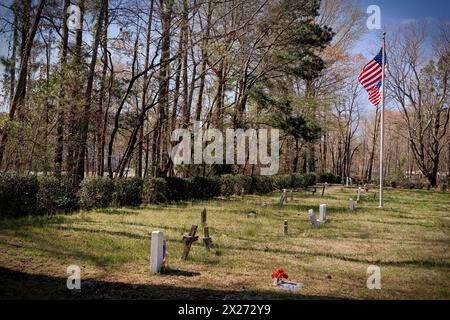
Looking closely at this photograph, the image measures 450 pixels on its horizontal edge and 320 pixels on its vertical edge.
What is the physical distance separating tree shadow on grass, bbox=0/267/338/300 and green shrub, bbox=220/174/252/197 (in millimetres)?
16628

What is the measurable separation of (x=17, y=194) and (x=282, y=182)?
75.2 feet

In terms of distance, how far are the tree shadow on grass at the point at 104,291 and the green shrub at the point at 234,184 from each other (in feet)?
54.6

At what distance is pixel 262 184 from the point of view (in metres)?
27.3

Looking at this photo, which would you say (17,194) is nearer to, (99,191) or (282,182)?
(99,191)

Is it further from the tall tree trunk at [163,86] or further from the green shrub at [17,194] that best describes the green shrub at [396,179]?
the green shrub at [17,194]

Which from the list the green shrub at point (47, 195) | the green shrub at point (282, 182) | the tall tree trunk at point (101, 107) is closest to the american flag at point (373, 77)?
the tall tree trunk at point (101, 107)

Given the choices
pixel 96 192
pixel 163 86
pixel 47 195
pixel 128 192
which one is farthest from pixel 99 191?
pixel 163 86

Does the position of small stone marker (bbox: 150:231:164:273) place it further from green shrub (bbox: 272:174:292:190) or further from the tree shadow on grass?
green shrub (bbox: 272:174:292:190)

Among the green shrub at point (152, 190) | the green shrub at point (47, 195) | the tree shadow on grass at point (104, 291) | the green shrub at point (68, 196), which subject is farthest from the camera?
the green shrub at point (152, 190)

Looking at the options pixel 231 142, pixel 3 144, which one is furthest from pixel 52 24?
pixel 231 142

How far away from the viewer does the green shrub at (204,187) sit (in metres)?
20.6

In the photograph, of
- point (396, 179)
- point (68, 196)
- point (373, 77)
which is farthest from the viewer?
point (396, 179)

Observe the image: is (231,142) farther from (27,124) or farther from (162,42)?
(27,124)
